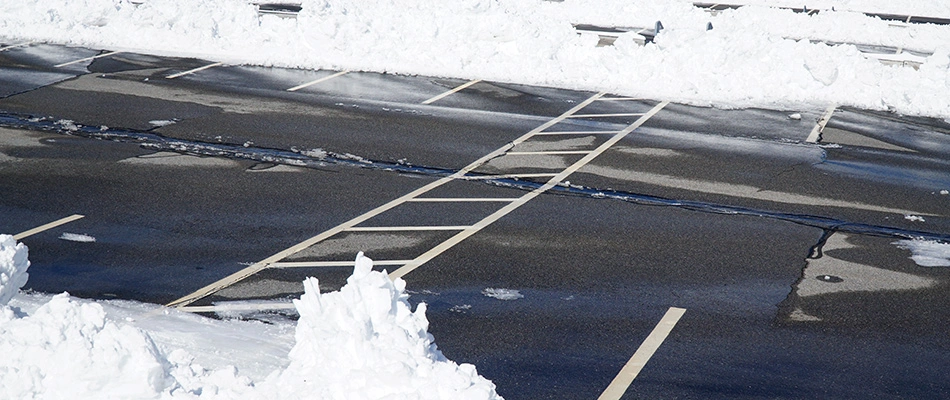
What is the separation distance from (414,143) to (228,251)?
487 cm

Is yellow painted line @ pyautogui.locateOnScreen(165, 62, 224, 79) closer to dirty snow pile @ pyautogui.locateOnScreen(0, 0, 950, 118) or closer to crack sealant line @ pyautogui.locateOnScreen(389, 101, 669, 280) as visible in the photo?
dirty snow pile @ pyautogui.locateOnScreen(0, 0, 950, 118)

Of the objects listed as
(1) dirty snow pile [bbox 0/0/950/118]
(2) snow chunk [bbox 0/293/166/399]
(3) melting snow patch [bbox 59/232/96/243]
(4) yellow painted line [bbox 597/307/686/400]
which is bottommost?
(3) melting snow patch [bbox 59/232/96/243]

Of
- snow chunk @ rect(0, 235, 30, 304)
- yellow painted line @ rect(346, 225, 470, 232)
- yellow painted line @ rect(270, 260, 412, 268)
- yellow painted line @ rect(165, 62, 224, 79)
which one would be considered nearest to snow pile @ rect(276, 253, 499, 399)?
snow chunk @ rect(0, 235, 30, 304)

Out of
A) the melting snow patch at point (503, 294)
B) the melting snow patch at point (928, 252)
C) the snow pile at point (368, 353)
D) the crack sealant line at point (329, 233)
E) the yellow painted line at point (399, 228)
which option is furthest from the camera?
the yellow painted line at point (399, 228)

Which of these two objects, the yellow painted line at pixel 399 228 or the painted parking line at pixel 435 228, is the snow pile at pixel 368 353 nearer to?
the painted parking line at pixel 435 228

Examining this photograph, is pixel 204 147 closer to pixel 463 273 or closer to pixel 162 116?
pixel 162 116

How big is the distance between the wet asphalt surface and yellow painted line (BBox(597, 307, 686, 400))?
0.23ft

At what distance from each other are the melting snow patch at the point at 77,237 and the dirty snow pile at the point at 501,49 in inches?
390

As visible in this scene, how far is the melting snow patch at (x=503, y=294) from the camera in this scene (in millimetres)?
8484

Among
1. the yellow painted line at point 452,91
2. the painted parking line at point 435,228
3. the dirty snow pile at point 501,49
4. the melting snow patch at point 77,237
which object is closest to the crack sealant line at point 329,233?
the painted parking line at point 435,228

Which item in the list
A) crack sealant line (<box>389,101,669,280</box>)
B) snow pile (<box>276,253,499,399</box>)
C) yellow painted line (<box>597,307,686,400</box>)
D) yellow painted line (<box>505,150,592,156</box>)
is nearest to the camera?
snow pile (<box>276,253,499,399</box>)

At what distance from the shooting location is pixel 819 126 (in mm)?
15430

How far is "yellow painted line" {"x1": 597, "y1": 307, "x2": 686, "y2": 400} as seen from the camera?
22.4ft

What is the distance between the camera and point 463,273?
29.7 feet
